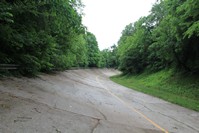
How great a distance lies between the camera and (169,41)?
87.8 ft

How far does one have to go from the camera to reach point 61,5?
14922mm

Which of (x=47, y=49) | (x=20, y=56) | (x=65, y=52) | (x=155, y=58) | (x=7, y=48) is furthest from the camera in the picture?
(x=155, y=58)

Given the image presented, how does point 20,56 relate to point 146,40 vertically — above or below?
below

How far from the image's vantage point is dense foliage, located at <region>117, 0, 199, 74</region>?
19277mm

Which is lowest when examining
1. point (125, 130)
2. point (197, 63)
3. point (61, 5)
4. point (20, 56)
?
point (125, 130)

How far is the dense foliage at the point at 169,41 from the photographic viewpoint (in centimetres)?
1928

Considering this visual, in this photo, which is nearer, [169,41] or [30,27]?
[30,27]

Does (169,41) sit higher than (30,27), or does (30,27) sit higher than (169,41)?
(169,41)

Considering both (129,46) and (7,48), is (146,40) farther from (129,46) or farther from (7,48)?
(7,48)

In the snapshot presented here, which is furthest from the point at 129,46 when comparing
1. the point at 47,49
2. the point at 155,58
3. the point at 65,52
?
the point at 47,49

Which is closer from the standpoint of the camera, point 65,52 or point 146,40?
point 65,52

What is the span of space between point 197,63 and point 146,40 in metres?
20.1

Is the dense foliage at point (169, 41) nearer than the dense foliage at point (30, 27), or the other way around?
the dense foliage at point (30, 27)

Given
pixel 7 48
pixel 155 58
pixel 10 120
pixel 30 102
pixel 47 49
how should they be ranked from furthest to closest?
pixel 155 58, pixel 47 49, pixel 7 48, pixel 30 102, pixel 10 120
